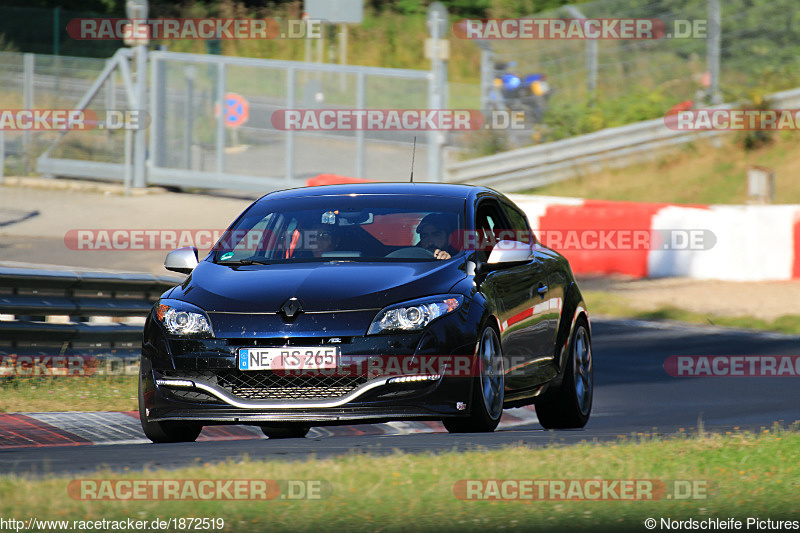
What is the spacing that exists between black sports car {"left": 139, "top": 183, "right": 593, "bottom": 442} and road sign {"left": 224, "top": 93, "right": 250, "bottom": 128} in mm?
16739

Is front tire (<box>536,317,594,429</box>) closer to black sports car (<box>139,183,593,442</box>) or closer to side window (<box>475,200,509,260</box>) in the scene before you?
black sports car (<box>139,183,593,442</box>)

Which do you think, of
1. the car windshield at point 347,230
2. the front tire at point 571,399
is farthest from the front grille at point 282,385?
the front tire at point 571,399

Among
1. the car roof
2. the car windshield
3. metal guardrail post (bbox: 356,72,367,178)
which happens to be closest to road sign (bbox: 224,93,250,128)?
metal guardrail post (bbox: 356,72,367,178)

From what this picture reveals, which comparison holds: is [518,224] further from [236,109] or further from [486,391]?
[236,109]

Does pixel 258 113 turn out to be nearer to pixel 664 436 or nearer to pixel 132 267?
pixel 132 267

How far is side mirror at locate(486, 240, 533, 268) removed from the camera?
8.16m

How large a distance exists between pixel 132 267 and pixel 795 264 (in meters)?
8.78

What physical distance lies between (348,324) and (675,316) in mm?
9710

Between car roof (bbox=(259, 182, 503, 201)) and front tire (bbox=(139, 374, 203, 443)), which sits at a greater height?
car roof (bbox=(259, 182, 503, 201))

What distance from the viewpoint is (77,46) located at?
3872 cm

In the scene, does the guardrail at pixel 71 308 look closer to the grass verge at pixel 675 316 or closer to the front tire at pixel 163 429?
the front tire at pixel 163 429

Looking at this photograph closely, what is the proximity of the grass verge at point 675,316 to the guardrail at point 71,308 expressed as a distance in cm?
661

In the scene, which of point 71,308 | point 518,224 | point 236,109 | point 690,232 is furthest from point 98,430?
point 236,109

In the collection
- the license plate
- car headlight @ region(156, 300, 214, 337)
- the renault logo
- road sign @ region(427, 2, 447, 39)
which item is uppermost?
road sign @ region(427, 2, 447, 39)
